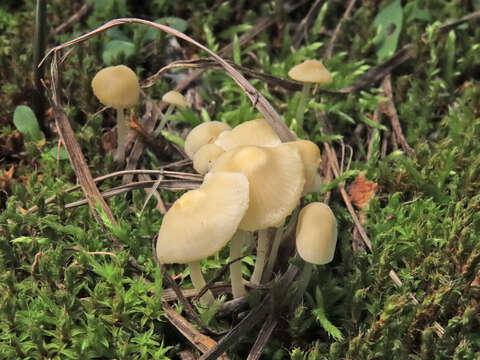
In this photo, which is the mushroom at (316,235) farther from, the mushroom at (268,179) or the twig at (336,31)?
the twig at (336,31)

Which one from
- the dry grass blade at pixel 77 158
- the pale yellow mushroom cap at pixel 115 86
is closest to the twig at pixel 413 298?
the dry grass blade at pixel 77 158

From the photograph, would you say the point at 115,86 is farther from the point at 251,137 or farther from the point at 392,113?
the point at 392,113

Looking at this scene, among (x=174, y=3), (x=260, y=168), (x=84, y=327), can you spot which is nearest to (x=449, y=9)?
(x=174, y=3)

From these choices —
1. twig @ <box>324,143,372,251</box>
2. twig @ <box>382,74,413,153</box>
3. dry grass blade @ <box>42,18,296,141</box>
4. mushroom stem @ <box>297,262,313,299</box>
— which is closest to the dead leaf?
twig @ <box>324,143,372,251</box>

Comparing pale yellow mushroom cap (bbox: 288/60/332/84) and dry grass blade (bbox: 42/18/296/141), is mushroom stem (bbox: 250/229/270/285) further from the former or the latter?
pale yellow mushroom cap (bbox: 288/60/332/84)

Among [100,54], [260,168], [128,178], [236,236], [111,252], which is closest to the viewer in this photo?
[260,168]

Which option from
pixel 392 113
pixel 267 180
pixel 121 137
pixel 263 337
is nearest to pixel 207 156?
pixel 267 180

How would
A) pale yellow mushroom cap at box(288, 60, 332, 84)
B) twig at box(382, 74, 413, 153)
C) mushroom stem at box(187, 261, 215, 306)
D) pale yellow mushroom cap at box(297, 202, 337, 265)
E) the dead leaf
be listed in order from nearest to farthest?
1. pale yellow mushroom cap at box(297, 202, 337, 265)
2. mushroom stem at box(187, 261, 215, 306)
3. pale yellow mushroom cap at box(288, 60, 332, 84)
4. the dead leaf
5. twig at box(382, 74, 413, 153)

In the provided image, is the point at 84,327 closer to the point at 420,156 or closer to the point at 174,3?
the point at 420,156
